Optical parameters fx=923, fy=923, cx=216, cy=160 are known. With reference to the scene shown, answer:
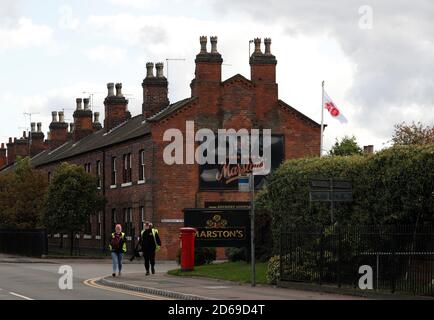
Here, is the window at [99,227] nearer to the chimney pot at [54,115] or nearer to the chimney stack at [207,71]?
the chimney stack at [207,71]

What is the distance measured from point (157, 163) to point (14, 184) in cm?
1384

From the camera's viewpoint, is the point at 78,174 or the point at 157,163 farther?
Answer: the point at 78,174

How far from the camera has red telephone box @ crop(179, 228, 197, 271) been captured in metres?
32.9

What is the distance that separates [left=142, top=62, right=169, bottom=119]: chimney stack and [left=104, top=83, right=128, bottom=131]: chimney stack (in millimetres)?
9173

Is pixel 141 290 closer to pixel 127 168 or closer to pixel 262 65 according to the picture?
pixel 262 65

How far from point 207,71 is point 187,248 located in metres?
22.8

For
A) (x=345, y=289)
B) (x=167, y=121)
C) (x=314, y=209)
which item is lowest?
(x=345, y=289)

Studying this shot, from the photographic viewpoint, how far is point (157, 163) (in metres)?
53.1

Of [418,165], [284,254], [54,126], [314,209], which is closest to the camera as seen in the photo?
[418,165]

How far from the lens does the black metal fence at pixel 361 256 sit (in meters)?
21.9

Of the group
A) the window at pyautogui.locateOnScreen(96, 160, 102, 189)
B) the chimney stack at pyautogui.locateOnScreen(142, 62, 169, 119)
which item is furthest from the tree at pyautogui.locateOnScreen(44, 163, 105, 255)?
the chimney stack at pyautogui.locateOnScreen(142, 62, 169, 119)
